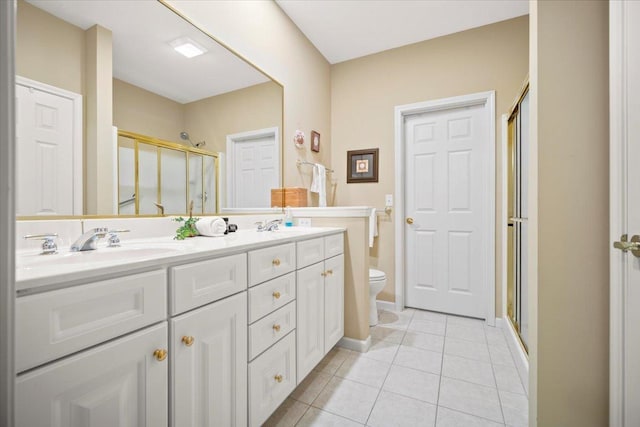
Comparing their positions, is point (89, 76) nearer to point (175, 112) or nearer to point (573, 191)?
point (175, 112)

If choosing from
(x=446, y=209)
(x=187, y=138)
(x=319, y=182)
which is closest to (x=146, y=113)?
(x=187, y=138)

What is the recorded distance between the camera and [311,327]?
145 cm

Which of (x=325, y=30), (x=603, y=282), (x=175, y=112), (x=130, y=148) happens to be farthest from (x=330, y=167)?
(x=603, y=282)

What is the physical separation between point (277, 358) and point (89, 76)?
4.50 ft

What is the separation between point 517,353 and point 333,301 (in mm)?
1249

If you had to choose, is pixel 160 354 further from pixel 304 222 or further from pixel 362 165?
pixel 362 165

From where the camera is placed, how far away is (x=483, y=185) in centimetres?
238

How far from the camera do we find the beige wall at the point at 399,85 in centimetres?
230

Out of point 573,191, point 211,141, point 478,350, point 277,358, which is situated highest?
point 211,141

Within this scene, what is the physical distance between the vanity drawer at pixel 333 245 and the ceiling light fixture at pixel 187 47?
1273 mm

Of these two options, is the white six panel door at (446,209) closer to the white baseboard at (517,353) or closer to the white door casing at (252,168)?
the white baseboard at (517,353)

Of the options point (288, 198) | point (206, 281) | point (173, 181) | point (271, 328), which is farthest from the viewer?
point (288, 198)

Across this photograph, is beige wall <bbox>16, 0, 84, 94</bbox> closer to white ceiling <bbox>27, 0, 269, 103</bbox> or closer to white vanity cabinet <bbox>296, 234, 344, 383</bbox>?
white ceiling <bbox>27, 0, 269, 103</bbox>

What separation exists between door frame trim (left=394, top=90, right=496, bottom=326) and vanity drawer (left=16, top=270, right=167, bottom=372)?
89.7 inches
